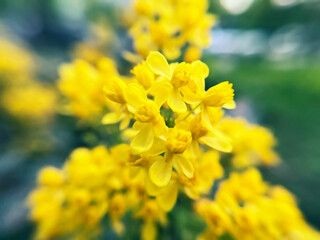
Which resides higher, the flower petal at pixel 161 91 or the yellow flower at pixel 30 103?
the flower petal at pixel 161 91

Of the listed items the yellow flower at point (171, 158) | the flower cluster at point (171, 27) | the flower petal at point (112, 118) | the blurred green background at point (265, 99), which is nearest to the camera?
the yellow flower at point (171, 158)

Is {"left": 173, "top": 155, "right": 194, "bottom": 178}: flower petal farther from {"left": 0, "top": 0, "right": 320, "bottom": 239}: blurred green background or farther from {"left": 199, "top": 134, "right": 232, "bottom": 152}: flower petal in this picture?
{"left": 0, "top": 0, "right": 320, "bottom": 239}: blurred green background

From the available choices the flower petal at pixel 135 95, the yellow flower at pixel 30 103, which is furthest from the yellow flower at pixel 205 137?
the yellow flower at pixel 30 103

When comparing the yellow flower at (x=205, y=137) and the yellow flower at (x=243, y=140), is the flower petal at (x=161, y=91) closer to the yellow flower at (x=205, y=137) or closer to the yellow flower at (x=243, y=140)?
the yellow flower at (x=205, y=137)

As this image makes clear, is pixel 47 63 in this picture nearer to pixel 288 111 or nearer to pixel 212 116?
pixel 288 111

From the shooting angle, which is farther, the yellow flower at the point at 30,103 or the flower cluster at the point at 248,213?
the yellow flower at the point at 30,103
